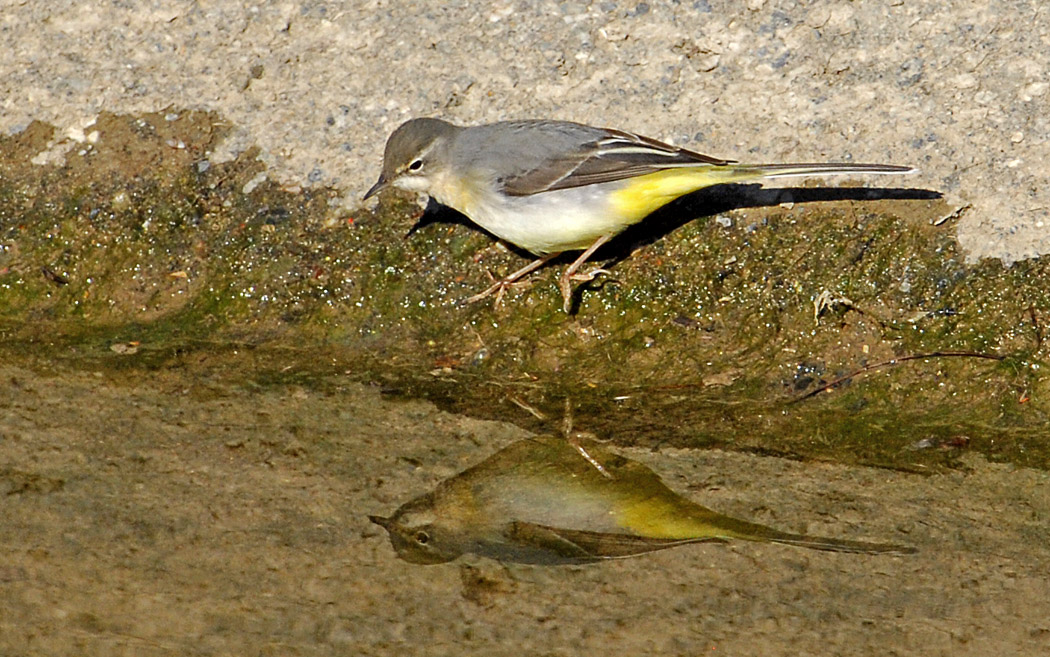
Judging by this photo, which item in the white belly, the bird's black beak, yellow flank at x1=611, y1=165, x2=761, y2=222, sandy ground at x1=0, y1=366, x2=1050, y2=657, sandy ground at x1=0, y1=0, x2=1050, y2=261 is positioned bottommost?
sandy ground at x1=0, y1=366, x2=1050, y2=657

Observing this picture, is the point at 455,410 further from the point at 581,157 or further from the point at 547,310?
the point at 581,157

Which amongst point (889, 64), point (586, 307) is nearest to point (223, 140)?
point (586, 307)

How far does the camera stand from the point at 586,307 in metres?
6.08

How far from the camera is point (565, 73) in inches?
271

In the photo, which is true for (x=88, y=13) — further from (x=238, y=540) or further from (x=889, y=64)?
(x=889, y=64)

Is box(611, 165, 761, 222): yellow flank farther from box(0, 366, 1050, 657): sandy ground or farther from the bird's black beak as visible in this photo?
box(0, 366, 1050, 657): sandy ground

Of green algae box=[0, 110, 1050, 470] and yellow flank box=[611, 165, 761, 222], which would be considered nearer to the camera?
green algae box=[0, 110, 1050, 470]

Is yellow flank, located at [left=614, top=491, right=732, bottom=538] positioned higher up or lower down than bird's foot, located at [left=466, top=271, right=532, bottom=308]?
lower down

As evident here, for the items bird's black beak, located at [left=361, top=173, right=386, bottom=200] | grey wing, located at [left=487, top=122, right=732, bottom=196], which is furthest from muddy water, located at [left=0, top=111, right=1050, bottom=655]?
grey wing, located at [left=487, top=122, right=732, bottom=196]

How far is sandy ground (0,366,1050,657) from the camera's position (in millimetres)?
4188

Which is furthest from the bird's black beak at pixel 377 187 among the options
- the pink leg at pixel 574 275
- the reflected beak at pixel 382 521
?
the reflected beak at pixel 382 521

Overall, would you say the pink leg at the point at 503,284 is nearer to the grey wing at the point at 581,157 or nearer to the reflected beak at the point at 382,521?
the grey wing at the point at 581,157

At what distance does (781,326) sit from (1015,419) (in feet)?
3.65

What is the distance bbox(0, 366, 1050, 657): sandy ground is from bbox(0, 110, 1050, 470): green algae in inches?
11.3
